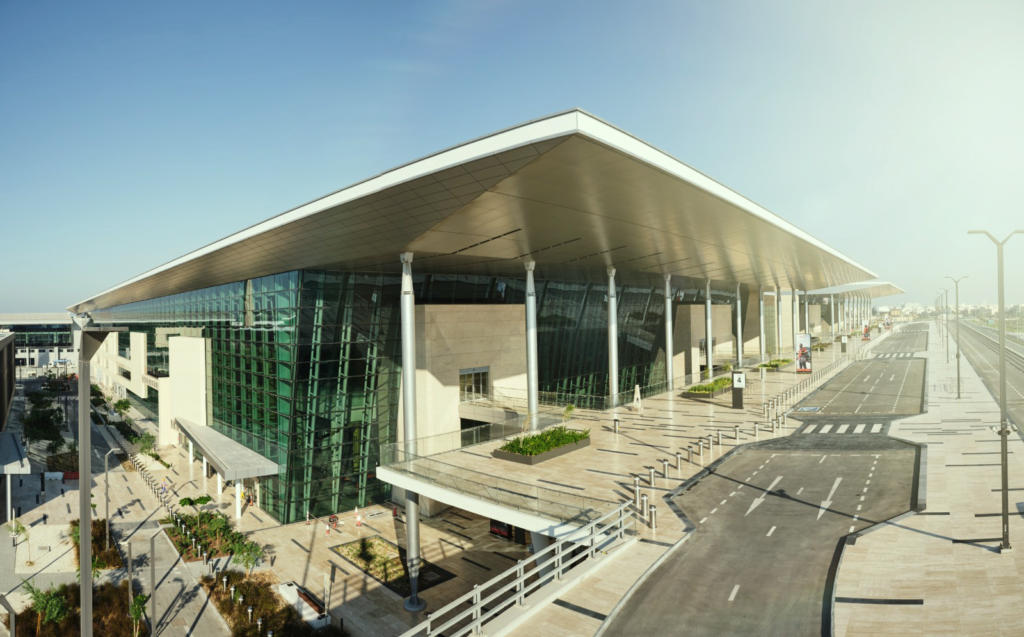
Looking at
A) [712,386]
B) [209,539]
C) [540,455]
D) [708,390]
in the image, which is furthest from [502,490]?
[712,386]

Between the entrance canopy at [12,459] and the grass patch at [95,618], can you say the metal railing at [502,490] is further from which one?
the entrance canopy at [12,459]

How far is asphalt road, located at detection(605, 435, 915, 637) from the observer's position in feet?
37.6

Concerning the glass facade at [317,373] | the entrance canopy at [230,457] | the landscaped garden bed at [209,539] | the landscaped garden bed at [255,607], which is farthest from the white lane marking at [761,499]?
the entrance canopy at [230,457]

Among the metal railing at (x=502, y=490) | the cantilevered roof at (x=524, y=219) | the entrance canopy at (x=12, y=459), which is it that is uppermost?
the cantilevered roof at (x=524, y=219)

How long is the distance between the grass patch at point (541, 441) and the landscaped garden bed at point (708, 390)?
54.6 ft

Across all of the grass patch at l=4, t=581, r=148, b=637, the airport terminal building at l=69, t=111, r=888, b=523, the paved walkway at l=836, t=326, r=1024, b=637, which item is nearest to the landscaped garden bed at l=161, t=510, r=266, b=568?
the airport terminal building at l=69, t=111, r=888, b=523

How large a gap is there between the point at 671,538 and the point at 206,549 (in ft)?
74.4

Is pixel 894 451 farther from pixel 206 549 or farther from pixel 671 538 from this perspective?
pixel 206 549

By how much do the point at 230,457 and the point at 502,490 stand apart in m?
22.3

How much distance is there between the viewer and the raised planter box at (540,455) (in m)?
23.5

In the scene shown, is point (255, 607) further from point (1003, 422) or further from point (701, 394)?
point (701, 394)

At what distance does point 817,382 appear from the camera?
51.6 metres

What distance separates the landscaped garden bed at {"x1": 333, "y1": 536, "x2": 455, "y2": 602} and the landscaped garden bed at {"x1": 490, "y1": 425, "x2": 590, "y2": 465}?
5.89 m

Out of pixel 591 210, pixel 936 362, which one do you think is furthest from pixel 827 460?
pixel 936 362
